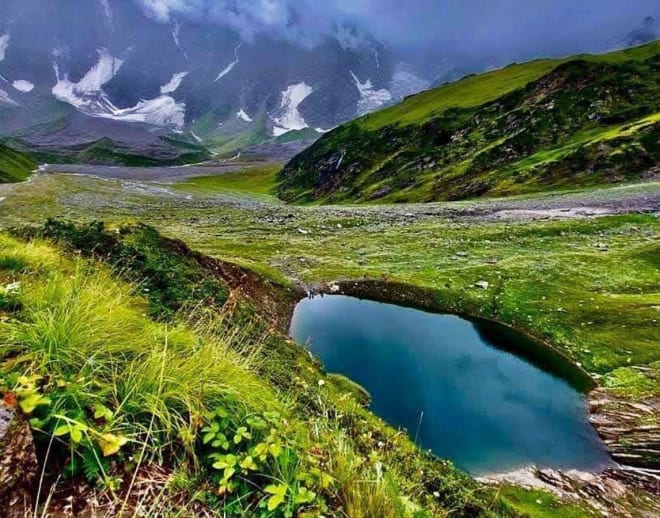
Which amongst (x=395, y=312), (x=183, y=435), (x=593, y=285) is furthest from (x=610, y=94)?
(x=183, y=435)

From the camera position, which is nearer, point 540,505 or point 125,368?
point 125,368

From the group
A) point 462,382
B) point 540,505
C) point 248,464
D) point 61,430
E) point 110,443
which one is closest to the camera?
point 61,430

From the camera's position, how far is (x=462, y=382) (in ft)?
81.4

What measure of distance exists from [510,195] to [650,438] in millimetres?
80482

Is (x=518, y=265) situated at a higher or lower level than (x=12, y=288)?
lower

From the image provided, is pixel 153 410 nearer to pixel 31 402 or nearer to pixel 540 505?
pixel 31 402

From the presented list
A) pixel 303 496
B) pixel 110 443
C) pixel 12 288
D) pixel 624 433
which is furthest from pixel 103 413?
pixel 624 433

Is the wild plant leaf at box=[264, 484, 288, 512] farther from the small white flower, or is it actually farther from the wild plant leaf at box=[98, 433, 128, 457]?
the small white flower

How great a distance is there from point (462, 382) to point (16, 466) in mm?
23725

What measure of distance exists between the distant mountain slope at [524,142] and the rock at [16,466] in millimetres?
100055

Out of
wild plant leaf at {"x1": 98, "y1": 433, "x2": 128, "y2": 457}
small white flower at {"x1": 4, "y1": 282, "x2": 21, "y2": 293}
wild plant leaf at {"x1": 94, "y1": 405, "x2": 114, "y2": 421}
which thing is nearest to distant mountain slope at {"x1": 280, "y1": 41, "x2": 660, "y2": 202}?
small white flower at {"x1": 4, "y1": 282, "x2": 21, "y2": 293}

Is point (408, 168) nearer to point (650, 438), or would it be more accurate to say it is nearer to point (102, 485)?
point (650, 438)

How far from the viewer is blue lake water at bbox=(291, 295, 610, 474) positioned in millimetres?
19094

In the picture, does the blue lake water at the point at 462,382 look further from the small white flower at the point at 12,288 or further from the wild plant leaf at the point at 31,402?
the wild plant leaf at the point at 31,402
